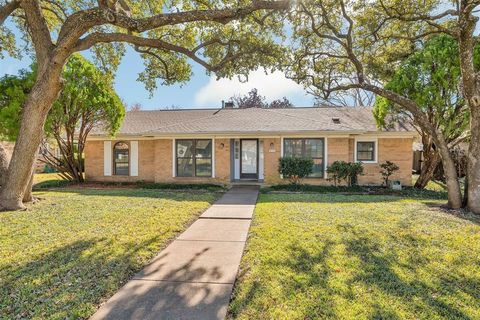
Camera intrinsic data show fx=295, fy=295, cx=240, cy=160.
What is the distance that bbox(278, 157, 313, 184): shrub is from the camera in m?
13.5

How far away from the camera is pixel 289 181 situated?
46.4 ft

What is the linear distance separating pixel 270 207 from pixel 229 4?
6.77 meters

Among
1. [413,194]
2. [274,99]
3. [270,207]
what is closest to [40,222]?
[270,207]

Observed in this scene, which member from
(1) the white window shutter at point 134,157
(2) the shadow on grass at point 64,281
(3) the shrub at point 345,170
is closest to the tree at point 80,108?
(1) the white window shutter at point 134,157

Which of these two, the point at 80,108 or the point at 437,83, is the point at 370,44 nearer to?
the point at 437,83

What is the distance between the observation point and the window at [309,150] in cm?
1420

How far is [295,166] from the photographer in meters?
13.5

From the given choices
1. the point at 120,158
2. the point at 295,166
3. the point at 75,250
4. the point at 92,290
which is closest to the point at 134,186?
the point at 120,158

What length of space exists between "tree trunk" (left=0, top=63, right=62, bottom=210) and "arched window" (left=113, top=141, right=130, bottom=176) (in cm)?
771

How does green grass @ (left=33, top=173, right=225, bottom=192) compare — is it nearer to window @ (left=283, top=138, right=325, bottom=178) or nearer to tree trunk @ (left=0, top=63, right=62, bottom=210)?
window @ (left=283, top=138, right=325, bottom=178)

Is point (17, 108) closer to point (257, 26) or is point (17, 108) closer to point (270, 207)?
point (257, 26)

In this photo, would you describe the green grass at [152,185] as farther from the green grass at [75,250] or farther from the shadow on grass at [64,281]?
the shadow on grass at [64,281]

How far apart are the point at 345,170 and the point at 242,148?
539 cm

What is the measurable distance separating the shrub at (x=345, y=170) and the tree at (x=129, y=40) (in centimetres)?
629
